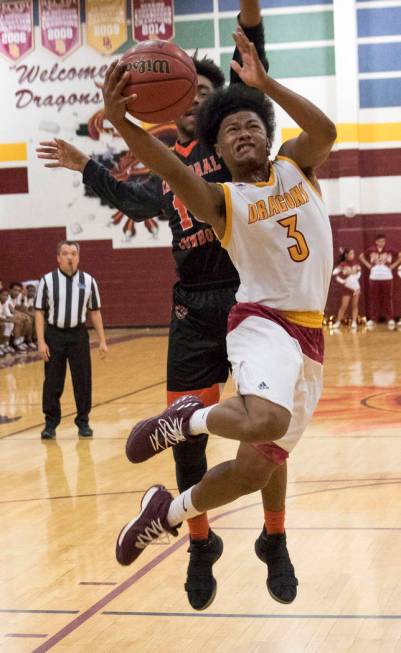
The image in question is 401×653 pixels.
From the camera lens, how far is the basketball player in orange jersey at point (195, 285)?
5234mm

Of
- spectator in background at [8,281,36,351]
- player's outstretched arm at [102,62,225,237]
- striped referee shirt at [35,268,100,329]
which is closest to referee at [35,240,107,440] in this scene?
striped referee shirt at [35,268,100,329]

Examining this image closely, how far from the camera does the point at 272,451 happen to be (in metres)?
4.60

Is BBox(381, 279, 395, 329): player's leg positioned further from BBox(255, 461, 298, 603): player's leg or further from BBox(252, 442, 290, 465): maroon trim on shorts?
BBox(252, 442, 290, 465): maroon trim on shorts

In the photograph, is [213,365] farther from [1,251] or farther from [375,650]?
[1,251]

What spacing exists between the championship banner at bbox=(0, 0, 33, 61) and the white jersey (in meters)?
19.2

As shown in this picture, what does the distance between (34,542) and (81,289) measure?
4330 millimetres

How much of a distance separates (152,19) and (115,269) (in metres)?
5.13

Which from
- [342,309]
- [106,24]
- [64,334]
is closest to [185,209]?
[64,334]

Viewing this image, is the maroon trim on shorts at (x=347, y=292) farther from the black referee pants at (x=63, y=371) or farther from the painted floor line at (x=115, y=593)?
the painted floor line at (x=115, y=593)

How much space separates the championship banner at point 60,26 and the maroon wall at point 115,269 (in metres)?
3.75

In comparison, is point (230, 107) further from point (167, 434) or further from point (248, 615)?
point (248, 615)

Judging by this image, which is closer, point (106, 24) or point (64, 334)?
point (64, 334)

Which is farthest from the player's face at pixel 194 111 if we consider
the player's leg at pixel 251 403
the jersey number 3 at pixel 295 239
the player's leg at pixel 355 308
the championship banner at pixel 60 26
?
the championship banner at pixel 60 26

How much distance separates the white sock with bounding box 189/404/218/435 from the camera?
4.68m
